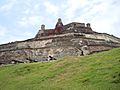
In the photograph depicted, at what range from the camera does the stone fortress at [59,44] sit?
30844 millimetres

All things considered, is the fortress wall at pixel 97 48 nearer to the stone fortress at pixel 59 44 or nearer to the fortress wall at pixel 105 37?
the stone fortress at pixel 59 44

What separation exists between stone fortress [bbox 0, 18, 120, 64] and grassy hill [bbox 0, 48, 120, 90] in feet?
18.0

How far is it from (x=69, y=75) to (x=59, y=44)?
11.1 meters

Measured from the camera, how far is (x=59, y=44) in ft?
103

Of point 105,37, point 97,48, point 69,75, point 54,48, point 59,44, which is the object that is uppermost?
point 105,37

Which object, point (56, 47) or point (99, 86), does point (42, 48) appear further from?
point (99, 86)

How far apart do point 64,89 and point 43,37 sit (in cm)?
1702

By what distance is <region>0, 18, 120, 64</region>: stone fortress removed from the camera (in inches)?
1214

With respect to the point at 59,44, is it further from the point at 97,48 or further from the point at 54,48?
the point at 97,48

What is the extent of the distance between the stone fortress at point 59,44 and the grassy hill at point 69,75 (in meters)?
5.48

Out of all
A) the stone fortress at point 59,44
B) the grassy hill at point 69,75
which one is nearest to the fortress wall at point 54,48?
the stone fortress at point 59,44

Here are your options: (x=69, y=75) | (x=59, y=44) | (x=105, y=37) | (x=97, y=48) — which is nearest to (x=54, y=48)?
(x=59, y=44)

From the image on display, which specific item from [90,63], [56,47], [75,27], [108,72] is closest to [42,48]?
[56,47]

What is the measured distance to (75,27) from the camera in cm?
3319
